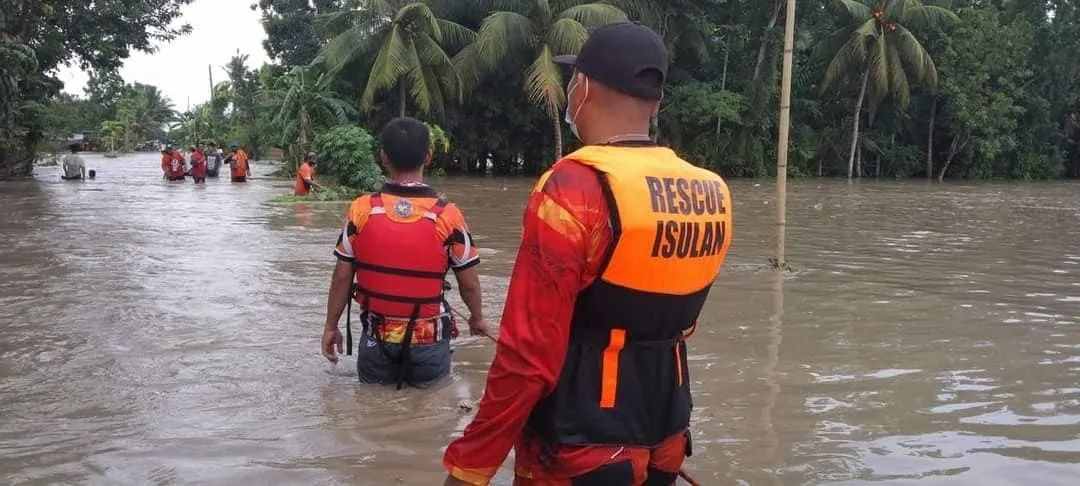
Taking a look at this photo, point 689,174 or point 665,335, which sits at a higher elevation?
point 689,174

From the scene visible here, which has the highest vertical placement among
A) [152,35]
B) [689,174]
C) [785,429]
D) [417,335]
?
[152,35]

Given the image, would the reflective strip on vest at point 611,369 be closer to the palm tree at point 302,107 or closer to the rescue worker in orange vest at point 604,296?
A: the rescue worker in orange vest at point 604,296

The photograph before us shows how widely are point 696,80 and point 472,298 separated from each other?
31976 millimetres

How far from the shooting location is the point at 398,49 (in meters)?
27.2

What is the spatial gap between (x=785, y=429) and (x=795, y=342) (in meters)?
1.99

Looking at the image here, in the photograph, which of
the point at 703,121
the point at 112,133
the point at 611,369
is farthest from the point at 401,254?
the point at 112,133

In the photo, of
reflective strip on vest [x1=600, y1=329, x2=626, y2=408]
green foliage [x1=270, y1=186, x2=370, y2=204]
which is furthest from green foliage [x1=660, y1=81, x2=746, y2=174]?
reflective strip on vest [x1=600, y1=329, x2=626, y2=408]

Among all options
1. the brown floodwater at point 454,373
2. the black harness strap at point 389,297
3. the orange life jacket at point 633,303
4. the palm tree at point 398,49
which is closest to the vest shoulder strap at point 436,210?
the black harness strap at point 389,297

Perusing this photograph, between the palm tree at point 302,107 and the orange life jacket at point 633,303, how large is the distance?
995 inches

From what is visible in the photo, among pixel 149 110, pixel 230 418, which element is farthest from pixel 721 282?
pixel 149 110

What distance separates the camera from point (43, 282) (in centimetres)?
846

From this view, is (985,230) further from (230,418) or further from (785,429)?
(230,418)

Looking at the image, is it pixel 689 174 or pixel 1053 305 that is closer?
pixel 689 174

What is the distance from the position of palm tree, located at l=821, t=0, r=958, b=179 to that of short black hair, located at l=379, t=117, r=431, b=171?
29.9 m
